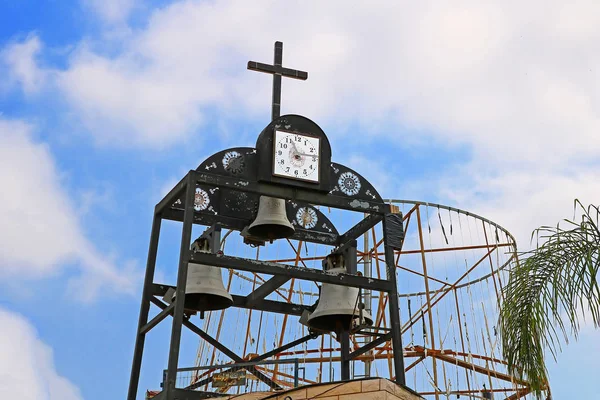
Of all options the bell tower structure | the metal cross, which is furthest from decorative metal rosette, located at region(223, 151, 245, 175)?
the metal cross

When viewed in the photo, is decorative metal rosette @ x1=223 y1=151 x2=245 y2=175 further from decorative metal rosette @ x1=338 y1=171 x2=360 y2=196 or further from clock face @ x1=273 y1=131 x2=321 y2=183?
decorative metal rosette @ x1=338 y1=171 x2=360 y2=196

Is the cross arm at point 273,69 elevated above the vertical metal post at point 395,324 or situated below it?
above

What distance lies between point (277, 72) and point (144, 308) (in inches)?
216

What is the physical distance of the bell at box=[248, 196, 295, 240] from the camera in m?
17.5

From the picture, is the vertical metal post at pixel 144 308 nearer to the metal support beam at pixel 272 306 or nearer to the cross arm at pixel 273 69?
the metal support beam at pixel 272 306

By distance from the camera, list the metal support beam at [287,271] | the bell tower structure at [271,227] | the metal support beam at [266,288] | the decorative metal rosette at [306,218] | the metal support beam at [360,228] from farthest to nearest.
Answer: the decorative metal rosette at [306,218] < the metal support beam at [360,228] < the metal support beam at [266,288] < the bell tower structure at [271,227] < the metal support beam at [287,271]

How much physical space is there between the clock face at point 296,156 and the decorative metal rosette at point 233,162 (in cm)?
62

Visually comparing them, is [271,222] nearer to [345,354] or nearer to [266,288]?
[266,288]

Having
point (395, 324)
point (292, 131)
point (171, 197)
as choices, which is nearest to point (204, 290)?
point (171, 197)

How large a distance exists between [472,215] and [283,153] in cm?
1467

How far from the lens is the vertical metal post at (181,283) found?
1472 cm

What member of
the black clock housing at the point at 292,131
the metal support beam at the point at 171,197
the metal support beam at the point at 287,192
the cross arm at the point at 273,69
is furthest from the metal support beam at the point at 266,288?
the cross arm at the point at 273,69

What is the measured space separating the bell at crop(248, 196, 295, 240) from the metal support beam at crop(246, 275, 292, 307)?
963mm

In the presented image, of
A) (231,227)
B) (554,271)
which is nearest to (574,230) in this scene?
(554,271)
